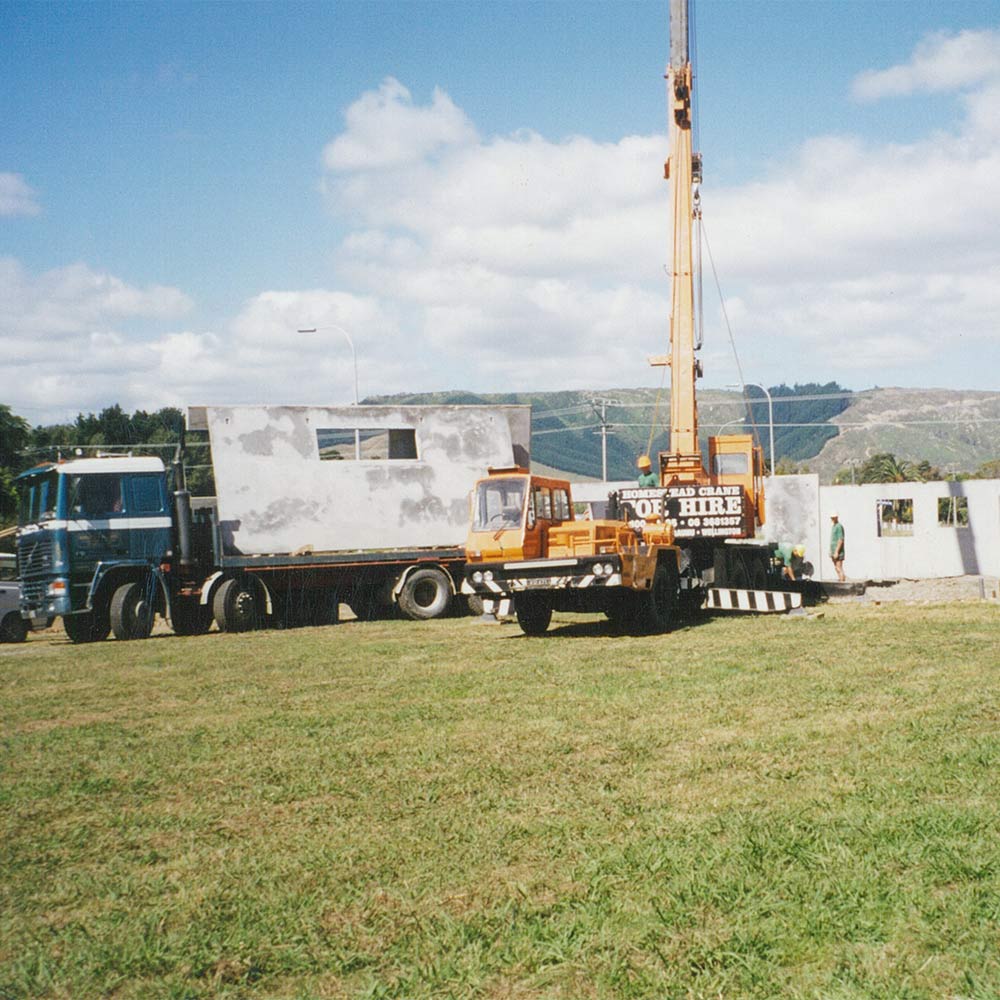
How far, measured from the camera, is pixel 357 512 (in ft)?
64.3

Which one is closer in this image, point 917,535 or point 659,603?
point 659,603

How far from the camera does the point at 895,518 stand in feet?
91.5

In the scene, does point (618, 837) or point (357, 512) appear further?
point (357, 512)

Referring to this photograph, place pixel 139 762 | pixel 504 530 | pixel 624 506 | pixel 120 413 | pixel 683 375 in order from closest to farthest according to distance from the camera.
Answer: pixel 139 762 → pixel 504 530 → pixel 624 506 → pixel 683 375 → pixel 120 413

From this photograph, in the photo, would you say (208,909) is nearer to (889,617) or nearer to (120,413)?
(889,617)

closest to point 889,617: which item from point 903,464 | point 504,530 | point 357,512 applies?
point 504,530

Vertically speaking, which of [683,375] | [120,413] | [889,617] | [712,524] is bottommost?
[889,617]

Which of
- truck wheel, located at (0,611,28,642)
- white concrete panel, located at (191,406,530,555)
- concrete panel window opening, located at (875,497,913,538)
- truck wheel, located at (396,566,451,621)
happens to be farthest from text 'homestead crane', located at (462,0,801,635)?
truck wheel, located at (0,611,28,642)

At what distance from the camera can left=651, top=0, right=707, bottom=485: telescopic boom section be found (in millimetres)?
20594

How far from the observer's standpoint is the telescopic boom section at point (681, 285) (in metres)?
20.6

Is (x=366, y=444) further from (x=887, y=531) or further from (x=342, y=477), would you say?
(x=887, y=531)

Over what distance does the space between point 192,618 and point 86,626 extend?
178cm

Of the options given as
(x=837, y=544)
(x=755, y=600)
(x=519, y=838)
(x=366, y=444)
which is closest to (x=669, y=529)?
(x=755, y=600)

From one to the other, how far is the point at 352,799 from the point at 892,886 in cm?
308
